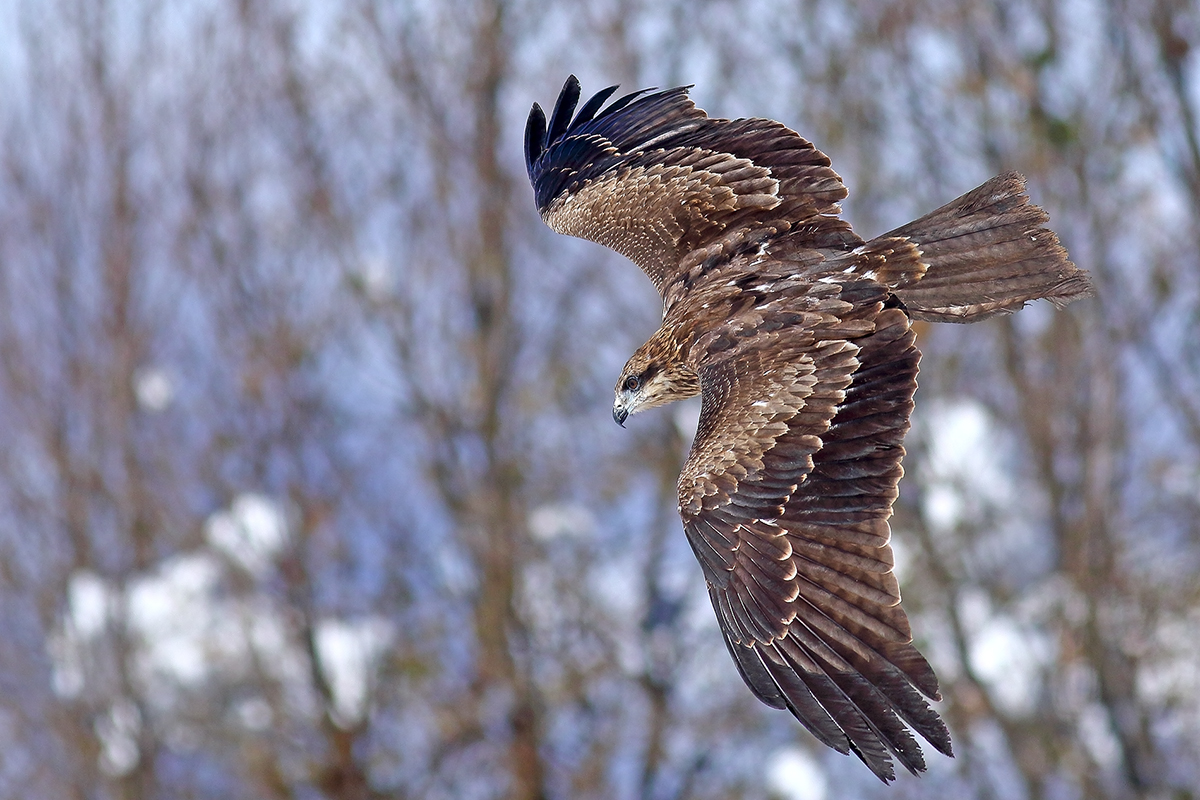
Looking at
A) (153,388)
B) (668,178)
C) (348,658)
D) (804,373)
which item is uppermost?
(153,388)

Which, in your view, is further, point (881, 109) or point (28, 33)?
point (28, 33)

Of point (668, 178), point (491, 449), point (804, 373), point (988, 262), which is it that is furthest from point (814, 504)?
point (491, 449)

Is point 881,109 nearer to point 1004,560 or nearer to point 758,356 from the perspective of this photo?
point 1004,560

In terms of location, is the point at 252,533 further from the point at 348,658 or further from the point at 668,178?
the point at 668,178

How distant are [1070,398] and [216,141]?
8493 millimetres

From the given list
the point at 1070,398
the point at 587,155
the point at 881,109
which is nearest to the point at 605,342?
the point at 881,109

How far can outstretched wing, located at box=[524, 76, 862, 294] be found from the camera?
11.8 ft

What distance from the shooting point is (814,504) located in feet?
9.86

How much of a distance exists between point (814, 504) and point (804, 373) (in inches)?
13.0

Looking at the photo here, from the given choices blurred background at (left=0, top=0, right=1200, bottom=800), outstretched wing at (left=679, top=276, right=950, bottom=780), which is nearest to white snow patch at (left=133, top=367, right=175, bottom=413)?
blurred background at (left=0, top=0, right=1200, bottom=800)

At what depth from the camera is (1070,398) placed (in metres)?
10.8

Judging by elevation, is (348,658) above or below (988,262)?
above

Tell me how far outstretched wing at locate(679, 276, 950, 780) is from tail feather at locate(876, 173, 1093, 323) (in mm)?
223

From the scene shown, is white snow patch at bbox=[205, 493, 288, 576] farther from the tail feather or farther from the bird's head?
the tail feather
